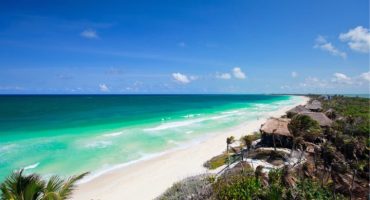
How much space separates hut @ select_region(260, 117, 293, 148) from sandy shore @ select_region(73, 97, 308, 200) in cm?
534

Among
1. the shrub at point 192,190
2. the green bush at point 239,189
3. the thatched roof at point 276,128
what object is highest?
the thatched roof at point 276,128

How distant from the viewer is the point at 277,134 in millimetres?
23125

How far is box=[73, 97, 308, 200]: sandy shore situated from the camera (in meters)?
17.2

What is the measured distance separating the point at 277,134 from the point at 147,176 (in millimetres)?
10964

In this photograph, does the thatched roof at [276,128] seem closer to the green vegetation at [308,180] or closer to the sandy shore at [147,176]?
the green vegetation at [308,180]

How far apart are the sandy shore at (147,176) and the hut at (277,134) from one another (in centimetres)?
534

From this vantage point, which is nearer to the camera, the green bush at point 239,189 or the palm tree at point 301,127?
the green bush at point 239,189

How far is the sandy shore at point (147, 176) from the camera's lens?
17203 mm

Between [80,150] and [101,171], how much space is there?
7.83 m

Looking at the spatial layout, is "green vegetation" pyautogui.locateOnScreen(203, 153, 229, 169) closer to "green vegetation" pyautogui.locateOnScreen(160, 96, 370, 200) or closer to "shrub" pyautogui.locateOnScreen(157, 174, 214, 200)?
"green vegetation" pyautogui.locateOnScreen(160, 96, 370, 200)

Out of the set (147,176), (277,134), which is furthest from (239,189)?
(277,134)

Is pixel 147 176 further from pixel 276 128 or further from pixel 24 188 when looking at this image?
pixel 24 188

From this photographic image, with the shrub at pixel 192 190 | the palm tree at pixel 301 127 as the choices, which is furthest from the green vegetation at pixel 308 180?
the palm tree at pixel 301 127

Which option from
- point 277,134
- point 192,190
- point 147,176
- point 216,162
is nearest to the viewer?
point 192,190
